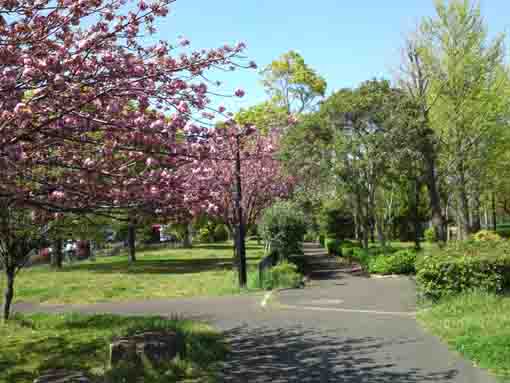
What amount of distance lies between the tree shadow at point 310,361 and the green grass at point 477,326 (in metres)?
0.69

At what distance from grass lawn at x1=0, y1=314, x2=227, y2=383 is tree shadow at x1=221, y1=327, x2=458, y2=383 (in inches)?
14.9

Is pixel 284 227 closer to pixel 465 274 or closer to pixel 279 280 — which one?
pixel 279 280

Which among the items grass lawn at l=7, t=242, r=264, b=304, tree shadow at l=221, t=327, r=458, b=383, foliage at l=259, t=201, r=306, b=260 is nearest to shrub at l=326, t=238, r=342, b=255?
grass lawn at l=7, t=242, r=264, b=304

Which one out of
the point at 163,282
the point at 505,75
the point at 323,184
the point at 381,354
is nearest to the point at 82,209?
the point at 381,354

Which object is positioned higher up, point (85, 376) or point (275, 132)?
point (275, 132)

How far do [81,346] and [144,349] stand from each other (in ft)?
8.57

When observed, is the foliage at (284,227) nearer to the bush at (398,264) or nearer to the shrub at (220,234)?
the bush at (398,264)

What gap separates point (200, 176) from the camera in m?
7.50

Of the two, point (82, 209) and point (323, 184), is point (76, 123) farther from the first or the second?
point (323, 184)

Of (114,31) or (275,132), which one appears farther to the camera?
(275,132)

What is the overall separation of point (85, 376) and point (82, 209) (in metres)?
2.04

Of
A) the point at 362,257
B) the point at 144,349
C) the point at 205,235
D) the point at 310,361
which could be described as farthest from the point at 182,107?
the point at 205,235

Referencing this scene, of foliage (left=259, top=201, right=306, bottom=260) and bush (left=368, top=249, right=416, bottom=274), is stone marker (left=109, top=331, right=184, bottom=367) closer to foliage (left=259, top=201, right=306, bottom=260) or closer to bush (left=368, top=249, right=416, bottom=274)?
bush (left=368, top=249, right=416, bottom=274)

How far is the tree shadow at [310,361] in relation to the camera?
651cm
